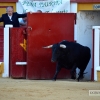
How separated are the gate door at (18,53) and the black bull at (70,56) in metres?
0.82

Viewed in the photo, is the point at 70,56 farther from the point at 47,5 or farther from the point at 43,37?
the point at 47,5

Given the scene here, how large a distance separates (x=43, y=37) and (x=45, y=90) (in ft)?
9.40

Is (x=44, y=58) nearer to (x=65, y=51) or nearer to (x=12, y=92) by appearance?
(x=65, y=51)

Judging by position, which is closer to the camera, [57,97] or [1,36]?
[57,97]

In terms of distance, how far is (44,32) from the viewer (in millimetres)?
13180

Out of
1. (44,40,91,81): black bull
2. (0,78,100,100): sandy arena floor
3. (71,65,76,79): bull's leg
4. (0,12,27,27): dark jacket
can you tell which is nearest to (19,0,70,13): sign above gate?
(0,12,27,27): dark jacket

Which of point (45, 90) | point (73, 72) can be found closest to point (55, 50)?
point (73, 72)

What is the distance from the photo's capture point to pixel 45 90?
10.5 meters

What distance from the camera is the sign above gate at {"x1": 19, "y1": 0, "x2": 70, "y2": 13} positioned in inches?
587

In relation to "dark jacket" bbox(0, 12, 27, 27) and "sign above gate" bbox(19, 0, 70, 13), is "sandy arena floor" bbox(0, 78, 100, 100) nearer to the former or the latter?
"dark jacket" bbox(0, 12, 27, 27)

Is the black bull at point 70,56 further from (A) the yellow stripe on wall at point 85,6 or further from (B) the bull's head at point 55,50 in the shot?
(A) the yellow stripe on wall at point 85,6

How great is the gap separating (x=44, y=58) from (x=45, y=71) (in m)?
0.30

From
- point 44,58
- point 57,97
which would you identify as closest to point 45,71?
point 44,58

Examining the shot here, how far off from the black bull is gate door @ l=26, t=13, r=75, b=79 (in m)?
0.27
